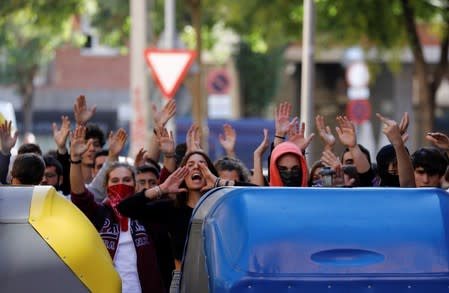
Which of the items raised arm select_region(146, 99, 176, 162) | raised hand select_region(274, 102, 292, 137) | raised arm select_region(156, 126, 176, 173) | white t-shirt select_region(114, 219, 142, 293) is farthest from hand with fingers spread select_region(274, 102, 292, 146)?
white t-shirt select_region(114, 219, 142, 293)

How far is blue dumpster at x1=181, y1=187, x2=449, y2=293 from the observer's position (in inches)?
243

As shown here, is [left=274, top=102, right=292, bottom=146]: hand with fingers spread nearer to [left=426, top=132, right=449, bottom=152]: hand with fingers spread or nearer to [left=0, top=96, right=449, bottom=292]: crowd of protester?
[left=0, top=96, right=449, bottom=292]: crowd of protester

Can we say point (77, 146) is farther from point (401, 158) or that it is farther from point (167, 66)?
point (167, 66)

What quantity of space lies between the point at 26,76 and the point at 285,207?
41715 millimetres

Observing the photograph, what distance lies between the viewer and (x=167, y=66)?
60.2 feet

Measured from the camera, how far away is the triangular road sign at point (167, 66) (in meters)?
18.2

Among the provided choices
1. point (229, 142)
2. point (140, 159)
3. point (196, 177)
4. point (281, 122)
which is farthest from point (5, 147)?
point (196, 177)

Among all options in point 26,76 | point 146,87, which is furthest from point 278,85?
point 146,87

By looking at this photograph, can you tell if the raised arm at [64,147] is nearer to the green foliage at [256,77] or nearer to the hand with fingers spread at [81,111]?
the hand with fingers spread at [81,111]

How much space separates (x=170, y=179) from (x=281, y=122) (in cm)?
140

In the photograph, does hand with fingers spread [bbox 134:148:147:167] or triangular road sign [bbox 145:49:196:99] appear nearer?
hand with fingers spread [bbox 134:148:147:167]

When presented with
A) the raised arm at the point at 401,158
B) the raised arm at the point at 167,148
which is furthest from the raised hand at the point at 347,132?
the raised arm at the point at 167,148

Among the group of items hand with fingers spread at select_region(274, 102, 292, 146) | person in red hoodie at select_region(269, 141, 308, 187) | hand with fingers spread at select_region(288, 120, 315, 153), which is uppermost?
hand with fingers spread at select_region(274, 102, 292, 146)

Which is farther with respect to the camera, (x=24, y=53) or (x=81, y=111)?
(x=24, y=53)
